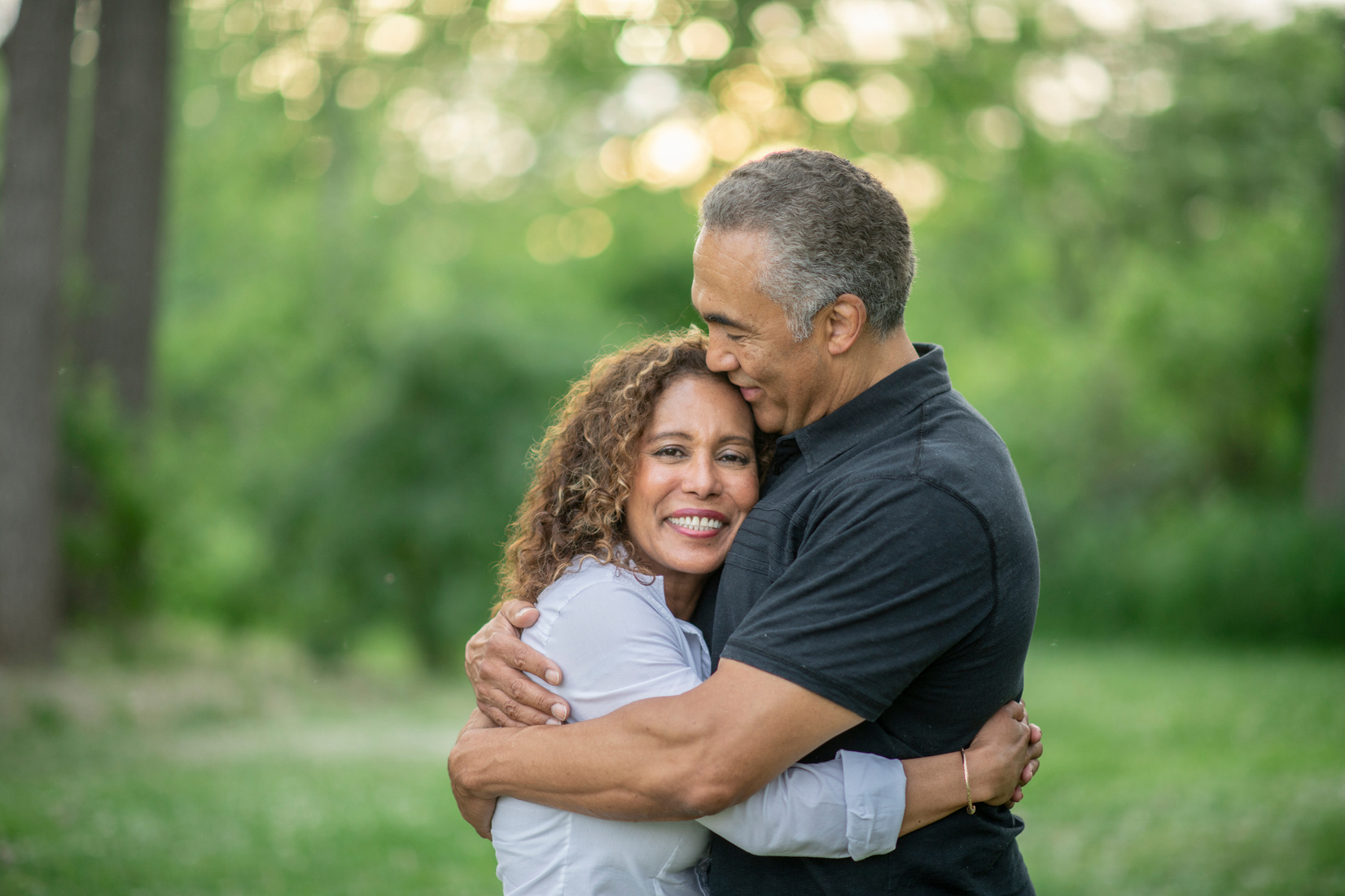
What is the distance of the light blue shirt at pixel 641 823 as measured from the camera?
7.27ft

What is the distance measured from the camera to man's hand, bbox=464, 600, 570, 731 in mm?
2420

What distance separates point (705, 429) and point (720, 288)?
333mm

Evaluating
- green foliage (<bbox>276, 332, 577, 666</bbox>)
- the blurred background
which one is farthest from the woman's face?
green foliage (<bbox>276, 332, 577, 666</bbox>)

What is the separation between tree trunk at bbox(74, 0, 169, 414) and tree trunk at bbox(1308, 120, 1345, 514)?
12597 mm

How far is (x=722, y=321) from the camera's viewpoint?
258 centimetres

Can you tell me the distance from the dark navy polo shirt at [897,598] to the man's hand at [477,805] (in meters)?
0.48

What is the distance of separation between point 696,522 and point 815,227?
27.3 inches

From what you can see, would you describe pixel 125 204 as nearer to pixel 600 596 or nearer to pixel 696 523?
pixel 696 523

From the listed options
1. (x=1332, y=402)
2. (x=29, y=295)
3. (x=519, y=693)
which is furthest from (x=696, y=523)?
(x=1332, y=402)

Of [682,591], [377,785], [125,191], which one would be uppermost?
[125,191]

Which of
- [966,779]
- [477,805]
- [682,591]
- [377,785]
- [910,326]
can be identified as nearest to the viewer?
[966,779]

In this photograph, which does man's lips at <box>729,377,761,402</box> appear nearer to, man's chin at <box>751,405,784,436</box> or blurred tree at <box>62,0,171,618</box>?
man's chin at <box>751,405,784,436</box>

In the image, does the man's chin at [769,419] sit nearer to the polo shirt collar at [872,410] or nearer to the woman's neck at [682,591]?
the polo shirt collar at [872,410]

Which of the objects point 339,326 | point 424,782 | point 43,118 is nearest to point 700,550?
point 424,782
